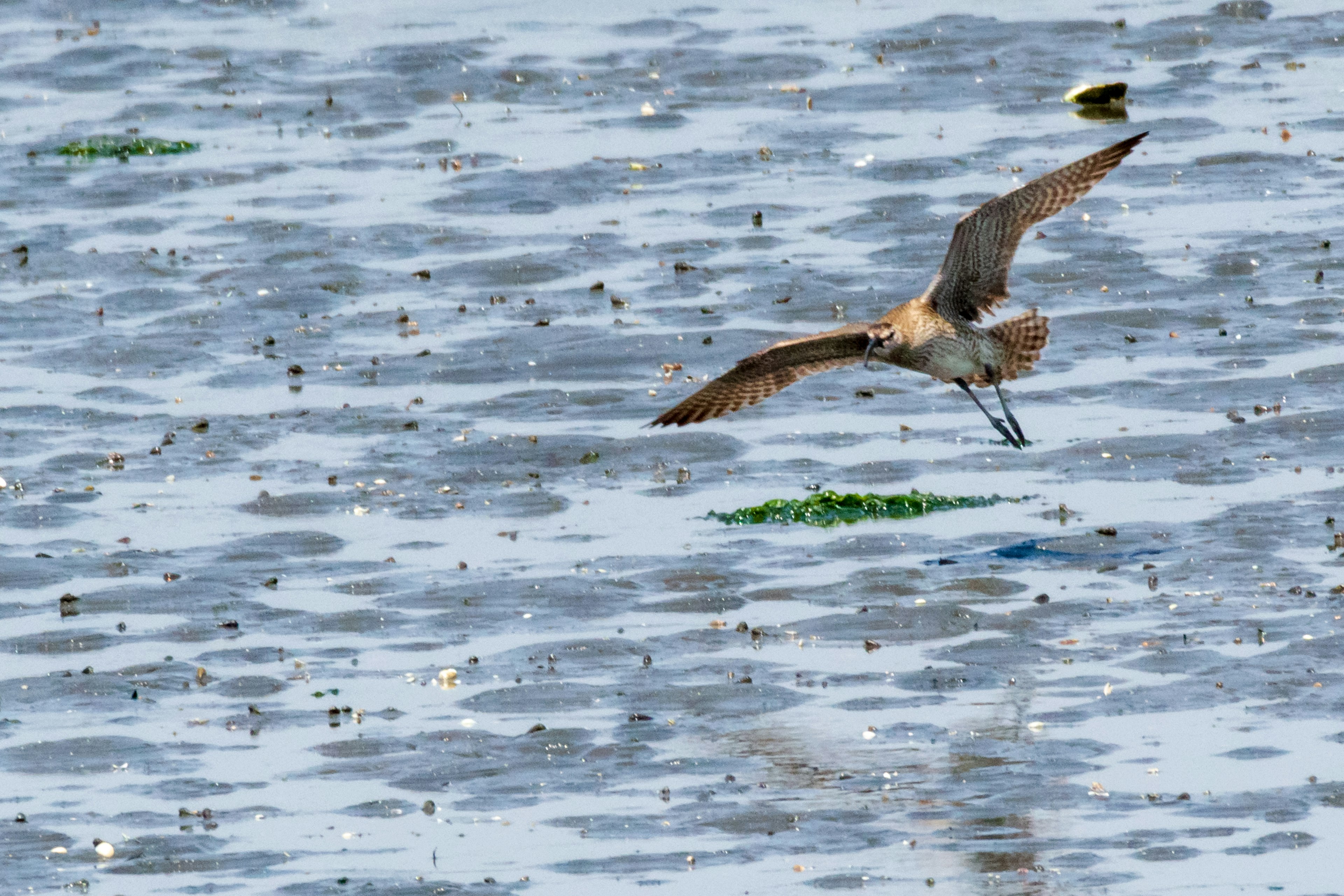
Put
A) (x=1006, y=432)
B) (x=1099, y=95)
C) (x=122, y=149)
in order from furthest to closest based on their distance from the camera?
(x=122, y=149) → (x=1099, y=95) → (x=1006, y=432)

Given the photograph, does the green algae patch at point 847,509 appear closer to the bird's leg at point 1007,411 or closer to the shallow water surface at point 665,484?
the shallow water surface at point 665,484

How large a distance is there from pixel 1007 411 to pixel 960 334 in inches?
18.2

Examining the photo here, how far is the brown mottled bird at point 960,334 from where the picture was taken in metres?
11.1

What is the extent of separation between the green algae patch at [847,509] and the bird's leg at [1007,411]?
0.34m

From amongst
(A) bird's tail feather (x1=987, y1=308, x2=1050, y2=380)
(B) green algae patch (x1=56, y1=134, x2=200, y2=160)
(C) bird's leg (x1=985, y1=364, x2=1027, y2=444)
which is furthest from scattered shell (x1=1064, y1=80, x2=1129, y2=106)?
(A) bird's tail feather (x1=987, y1=308, x2=1050, y2=380)

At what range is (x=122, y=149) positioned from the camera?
19750mm

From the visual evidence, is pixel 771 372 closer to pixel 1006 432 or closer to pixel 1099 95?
pixel 1006 432

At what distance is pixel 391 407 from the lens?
1330 cm

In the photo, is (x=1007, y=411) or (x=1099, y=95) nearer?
(x=1007, y=411)

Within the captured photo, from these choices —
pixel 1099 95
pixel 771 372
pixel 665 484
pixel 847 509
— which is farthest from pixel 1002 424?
pixel 1099 95

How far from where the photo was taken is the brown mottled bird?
1115 cm

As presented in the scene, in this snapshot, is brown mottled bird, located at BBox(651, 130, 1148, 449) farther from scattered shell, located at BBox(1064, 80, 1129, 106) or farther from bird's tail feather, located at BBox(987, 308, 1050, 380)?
scattered shell, located at BBox(1064, 80, 1129, 106)

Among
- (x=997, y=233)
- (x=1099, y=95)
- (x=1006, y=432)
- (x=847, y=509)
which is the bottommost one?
(x=847, y=509)

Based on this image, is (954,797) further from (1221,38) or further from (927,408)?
(1221,38)
